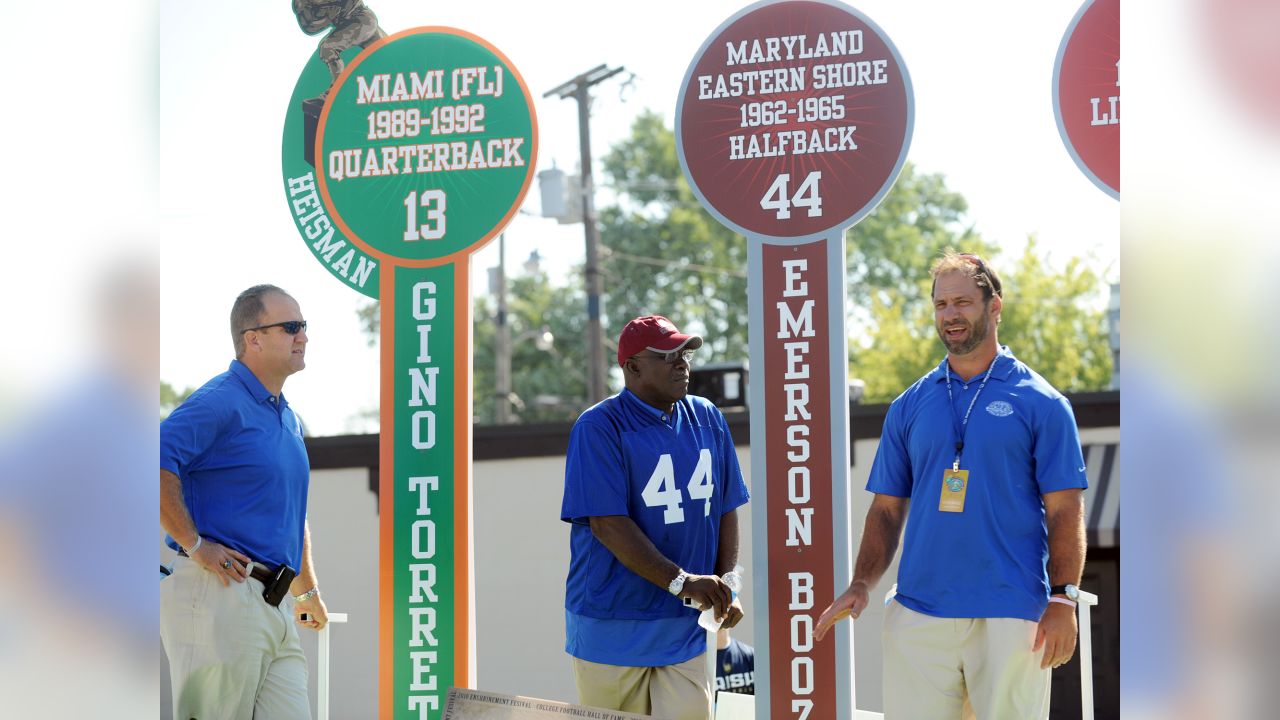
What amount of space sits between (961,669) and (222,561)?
2.39 m

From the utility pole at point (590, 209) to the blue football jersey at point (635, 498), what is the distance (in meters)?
18.0

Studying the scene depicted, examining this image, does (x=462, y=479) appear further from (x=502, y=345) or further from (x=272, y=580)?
(x=502, y=345)

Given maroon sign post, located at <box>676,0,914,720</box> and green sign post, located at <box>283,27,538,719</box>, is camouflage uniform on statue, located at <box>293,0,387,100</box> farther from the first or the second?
maroon sign post, located at <box>676,0,914,720</box>

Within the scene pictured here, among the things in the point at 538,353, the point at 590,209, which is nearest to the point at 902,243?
the point at 538,353

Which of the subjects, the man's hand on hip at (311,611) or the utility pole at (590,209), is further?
the utility pole at (590,209)

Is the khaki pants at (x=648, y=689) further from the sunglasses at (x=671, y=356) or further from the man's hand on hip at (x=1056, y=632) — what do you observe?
the man's hand on hip at (x=1056, y=632)

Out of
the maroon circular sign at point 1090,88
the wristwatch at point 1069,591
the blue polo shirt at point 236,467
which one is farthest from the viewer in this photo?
the maroon circular sign at point 1090,88

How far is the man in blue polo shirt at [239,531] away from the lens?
13.5 feet

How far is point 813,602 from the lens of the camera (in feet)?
15.3

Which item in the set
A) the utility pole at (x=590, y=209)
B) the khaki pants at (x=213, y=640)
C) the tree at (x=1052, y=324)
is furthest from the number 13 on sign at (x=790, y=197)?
the tree at (x=1052, y=324)

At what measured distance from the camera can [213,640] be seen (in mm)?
4105
